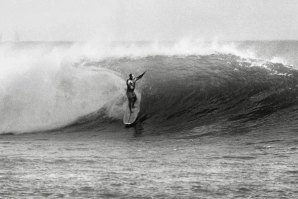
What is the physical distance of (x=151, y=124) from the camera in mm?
18688

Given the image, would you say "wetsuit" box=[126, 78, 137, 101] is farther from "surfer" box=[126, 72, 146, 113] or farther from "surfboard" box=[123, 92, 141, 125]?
"surfboard" box=[123, 92, 141, 125]

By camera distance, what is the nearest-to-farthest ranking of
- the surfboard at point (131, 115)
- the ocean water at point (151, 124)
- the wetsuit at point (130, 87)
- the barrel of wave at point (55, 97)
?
the ocean water at point (151, 124)
the surfboard at point (131, 115)
the wetsuit at point (130, 87)
the barrel of wave at point (55, 97)

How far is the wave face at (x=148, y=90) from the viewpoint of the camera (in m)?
19.5

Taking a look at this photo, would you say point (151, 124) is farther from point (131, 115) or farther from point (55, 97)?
point (55, 97)

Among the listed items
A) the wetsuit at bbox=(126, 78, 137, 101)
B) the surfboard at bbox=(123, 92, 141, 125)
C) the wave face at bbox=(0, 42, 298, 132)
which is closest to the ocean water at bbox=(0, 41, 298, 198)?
the wave face at bbox=(0, 42, 298, 132)

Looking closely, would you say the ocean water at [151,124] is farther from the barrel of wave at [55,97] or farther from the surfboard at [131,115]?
the surfboard at [131,115]

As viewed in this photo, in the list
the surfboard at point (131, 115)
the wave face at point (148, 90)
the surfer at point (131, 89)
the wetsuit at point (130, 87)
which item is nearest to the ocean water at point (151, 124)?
the wave face at point (148, 90)

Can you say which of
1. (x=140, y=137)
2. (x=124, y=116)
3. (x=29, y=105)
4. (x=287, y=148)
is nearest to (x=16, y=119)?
(x=29, y=105)

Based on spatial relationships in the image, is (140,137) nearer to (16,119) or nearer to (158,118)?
(158,118)

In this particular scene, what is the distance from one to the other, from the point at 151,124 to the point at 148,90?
4.07m

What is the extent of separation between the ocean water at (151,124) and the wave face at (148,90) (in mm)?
44

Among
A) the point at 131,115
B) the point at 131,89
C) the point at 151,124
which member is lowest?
the point at 151,124

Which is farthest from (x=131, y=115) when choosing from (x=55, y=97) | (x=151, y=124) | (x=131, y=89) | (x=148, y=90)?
(x=55, y=97)

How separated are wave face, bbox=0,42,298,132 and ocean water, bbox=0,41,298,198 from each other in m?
0.04
